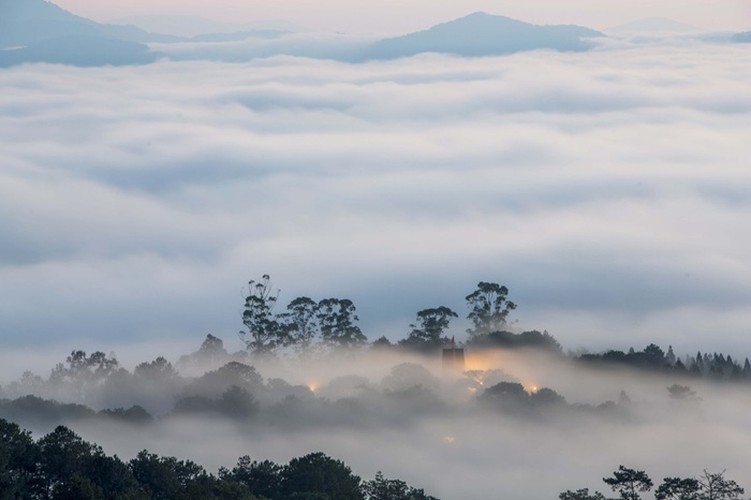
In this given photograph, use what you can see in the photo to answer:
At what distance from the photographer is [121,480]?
66.9m

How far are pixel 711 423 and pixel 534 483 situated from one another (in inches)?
756

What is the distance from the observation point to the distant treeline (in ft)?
210

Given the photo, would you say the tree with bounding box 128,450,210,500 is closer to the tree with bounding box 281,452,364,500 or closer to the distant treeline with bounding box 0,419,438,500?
the distant treeline with bounding box 0,419,438,500

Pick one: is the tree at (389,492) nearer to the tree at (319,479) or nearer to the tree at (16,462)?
the tree at (319,479)

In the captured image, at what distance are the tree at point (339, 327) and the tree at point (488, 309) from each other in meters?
8.68

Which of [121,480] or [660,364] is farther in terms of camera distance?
[660,364]

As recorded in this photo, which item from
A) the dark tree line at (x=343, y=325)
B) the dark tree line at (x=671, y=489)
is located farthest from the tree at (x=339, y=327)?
the dark tree line at (x=671, y=489)

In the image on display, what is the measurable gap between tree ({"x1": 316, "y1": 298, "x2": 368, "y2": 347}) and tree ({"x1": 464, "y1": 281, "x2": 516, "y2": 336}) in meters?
8.68

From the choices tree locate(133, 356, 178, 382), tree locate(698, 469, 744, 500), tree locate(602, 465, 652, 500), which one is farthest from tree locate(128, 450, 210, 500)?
tree locate(133, 356, 178, 382)

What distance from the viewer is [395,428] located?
106062 millimetres

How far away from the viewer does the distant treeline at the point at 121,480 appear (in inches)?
2525

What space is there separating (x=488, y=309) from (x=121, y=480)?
7525 centimetres

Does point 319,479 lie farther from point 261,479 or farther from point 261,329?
point 261,329

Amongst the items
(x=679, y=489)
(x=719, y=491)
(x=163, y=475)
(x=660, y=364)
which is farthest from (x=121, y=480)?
(x=660, y=364)
